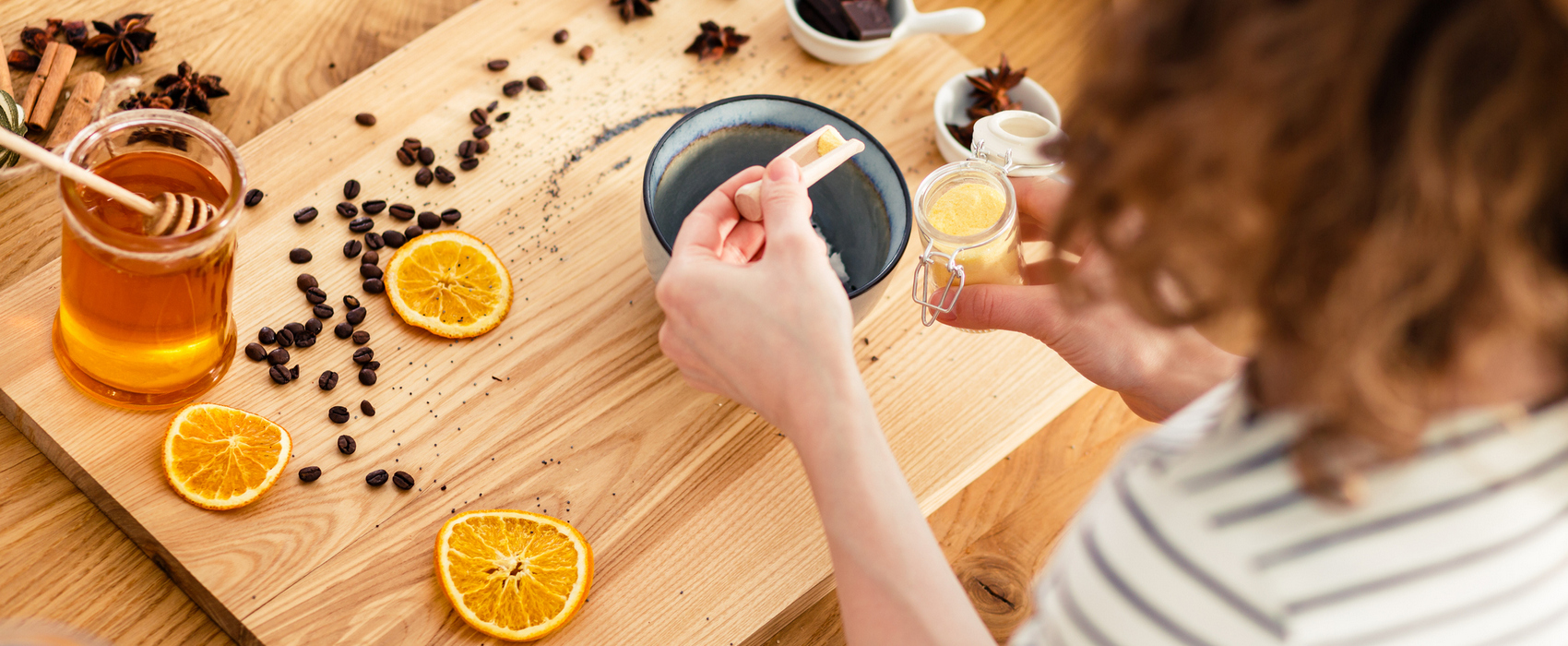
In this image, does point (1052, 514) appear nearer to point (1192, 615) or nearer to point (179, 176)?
point (1192, 615)

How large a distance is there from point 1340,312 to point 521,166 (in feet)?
Answer: 3.25

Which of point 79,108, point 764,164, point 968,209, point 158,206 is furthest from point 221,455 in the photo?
point 968,209

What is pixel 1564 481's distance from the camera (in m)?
0.59

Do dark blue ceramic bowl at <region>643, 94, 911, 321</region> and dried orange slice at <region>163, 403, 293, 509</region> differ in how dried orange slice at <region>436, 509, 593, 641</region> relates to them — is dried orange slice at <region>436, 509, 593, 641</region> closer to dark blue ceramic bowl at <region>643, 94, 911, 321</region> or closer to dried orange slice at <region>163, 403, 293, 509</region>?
dried orange slice at <region>163, 403, 293, 509</region>

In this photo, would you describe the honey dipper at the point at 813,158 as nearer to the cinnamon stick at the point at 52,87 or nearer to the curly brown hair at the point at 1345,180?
the curly brown hair at the point at 1345,180

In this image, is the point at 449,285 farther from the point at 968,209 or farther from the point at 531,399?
the point at 968,209

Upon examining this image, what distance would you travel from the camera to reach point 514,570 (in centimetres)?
102

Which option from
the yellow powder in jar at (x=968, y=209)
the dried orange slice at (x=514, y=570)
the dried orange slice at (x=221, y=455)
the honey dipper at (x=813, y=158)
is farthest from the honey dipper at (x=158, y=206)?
the yellow powder in jar at (x=968, y=209)

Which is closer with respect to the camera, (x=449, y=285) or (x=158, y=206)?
(x=158, y=206)

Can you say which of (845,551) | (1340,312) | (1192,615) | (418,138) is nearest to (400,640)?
(845,551)

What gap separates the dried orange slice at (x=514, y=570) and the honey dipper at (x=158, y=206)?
1.22 feet

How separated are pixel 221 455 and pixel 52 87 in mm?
595

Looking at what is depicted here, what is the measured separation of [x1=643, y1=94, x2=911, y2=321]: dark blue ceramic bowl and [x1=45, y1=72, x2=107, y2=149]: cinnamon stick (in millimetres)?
738

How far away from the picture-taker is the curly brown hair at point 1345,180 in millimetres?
453
